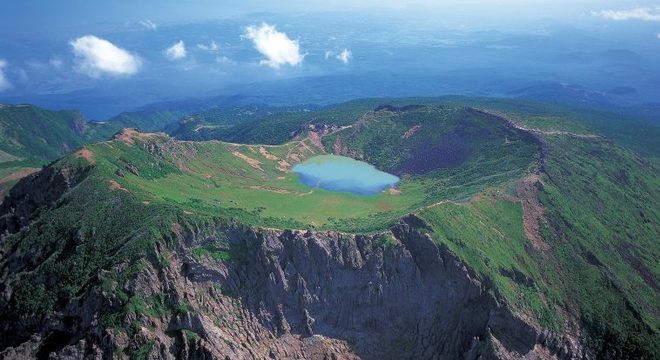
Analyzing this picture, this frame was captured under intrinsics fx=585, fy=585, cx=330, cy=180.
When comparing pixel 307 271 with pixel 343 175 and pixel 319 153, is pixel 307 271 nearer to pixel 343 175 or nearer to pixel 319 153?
pixel 343 175

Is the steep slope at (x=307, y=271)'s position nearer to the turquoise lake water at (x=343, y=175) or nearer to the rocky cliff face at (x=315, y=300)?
the rocky cliff face at (x=315, y=300)

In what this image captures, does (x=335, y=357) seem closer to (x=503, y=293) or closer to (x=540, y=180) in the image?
(x=503, y=293)

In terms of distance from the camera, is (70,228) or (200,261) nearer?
(200,261)

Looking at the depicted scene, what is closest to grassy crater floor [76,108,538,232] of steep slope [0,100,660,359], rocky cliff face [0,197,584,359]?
steep slope [0,100,660,359]

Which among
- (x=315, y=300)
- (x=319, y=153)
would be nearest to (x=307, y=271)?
(x=315, y=300)

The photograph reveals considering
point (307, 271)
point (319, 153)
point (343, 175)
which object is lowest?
point (319, 153)

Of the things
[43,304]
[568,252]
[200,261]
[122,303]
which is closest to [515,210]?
[568,252]

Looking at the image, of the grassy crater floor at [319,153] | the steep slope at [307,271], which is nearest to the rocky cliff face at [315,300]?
the steep slope at [307,271]

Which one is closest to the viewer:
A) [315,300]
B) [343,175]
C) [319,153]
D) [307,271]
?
[315,300]
